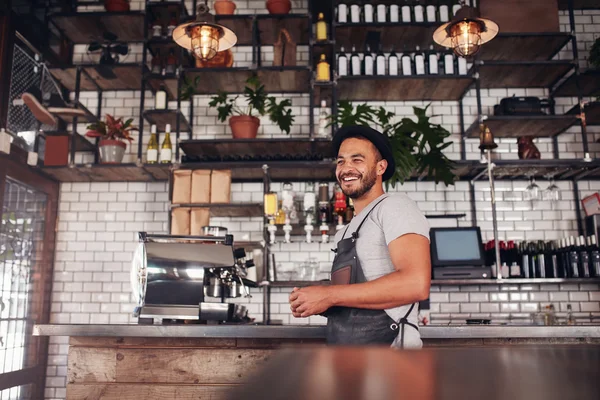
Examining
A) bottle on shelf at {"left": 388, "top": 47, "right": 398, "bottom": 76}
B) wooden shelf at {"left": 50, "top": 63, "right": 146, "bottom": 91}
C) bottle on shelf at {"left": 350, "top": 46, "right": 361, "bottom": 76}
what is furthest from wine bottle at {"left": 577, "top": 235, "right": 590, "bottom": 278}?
wooden shelf at {"left": 50, "top": 63, "right": 146, "bottom": 91}

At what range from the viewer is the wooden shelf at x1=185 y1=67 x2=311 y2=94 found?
4.93m

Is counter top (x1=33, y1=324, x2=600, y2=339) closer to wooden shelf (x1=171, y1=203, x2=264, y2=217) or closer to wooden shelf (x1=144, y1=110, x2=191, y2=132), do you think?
wooden shelf (x1=171, y1=203, x2=264, y2=217)

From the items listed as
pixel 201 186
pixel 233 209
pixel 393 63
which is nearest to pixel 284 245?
pixel 233 209

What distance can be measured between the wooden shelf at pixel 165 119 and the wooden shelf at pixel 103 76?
0.45 meters

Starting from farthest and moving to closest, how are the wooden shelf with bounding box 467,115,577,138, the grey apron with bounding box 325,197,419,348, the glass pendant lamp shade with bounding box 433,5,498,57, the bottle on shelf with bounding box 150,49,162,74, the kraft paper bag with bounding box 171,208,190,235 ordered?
the bottle on shelf with bounding box 150,49,162,74 < the wooden shelf with bounding box 467,115,577,138 < the kraft paper bag with bounding box 171,208,190,235 < the glass pendant lamp shade with bounding box 433,5,498,57 < the grey apron with bounding box 325,197,419,348

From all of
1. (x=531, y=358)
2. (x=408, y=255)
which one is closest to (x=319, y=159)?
(x=408, y=255)

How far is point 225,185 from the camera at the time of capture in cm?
470

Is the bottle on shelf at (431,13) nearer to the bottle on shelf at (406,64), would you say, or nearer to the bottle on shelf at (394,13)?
the bottle on shelf at (394,13)

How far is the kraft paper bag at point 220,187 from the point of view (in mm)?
4676

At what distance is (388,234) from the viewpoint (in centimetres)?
189

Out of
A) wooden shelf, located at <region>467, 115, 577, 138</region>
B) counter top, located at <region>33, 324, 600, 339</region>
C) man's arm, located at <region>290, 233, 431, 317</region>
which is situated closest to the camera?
man's arm, located at <region>290, 233, 431, 317</region>

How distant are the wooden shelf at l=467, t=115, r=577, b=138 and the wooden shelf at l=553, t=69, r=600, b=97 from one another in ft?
1.34

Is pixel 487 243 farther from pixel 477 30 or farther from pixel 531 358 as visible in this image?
pixel 531 358

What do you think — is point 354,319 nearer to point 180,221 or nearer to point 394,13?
point 180,221
